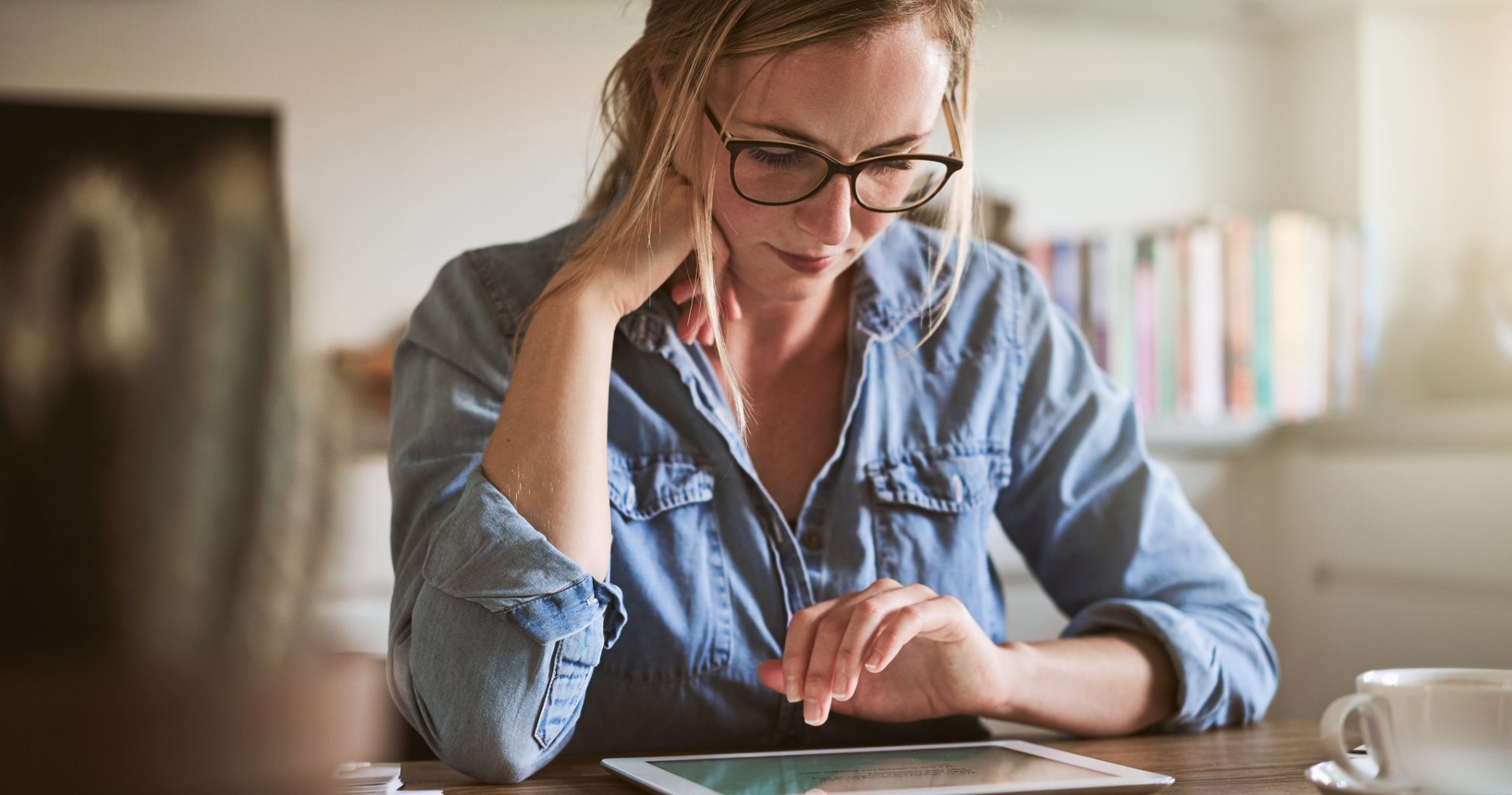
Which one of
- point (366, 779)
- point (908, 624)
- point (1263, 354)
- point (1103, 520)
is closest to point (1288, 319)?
point (1263, 354)

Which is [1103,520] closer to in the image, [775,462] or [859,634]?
[775,462]

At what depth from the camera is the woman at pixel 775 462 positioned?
817 millimetres

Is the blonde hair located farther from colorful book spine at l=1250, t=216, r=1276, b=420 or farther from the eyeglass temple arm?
colorful book spine at l=1250, t=216, r=1276, b=420

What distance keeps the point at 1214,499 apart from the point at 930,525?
162 cm

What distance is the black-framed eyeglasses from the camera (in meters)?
0.89

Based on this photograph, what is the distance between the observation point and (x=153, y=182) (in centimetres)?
237

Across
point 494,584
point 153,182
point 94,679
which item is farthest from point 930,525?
point 94,679

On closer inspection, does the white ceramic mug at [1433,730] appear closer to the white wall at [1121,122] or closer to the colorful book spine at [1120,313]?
the colorful book spine at [1120,313]

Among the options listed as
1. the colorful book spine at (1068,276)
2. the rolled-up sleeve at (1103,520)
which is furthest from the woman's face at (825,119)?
the colorful book spine at (1068,276)

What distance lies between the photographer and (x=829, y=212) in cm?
91

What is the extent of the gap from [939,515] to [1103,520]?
0.15 meters

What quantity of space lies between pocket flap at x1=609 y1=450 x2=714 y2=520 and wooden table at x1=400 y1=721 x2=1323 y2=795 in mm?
198

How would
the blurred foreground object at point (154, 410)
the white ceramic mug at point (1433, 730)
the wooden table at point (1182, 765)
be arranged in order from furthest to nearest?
the blurred foreground object at point (154, 410), the wooden table at point (1182, 765), the white ceramic mug at point (1433, 730)

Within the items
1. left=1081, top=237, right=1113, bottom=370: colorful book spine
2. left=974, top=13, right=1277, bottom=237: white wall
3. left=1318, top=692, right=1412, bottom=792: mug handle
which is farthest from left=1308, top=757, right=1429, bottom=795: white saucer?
left=974, top=13, right=1277, bottom=237: white wall
